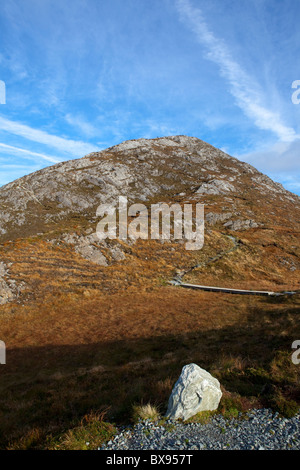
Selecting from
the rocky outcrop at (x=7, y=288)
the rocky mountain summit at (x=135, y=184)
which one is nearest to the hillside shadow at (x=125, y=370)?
the rocky outcrop at (x=7, y=288)

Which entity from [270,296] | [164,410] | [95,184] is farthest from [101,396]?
[95,184]

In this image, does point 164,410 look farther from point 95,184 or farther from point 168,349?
point 95,184

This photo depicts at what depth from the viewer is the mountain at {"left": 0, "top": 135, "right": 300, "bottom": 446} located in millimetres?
12211

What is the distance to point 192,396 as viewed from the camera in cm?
856

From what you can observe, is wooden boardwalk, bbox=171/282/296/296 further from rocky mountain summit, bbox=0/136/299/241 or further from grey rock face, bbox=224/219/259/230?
rocky mountain summit, bbox=0/136/299/241

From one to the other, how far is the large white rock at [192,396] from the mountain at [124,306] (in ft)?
4.08

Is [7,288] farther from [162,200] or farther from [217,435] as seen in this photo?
[162,200]

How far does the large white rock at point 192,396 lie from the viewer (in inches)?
329

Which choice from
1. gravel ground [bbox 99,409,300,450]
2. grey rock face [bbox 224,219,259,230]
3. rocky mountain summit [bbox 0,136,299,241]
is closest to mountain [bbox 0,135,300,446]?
grey rock face [bbox 224,219,259,230]

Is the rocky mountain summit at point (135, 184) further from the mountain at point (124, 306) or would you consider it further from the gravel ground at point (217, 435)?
the gravel ground at point (217, 435)

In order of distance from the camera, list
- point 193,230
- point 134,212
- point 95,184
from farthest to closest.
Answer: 1. point 95,184
2. point 134,212
3. point 193,230

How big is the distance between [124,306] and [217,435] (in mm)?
26564

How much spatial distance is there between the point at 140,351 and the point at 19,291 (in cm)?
2261
